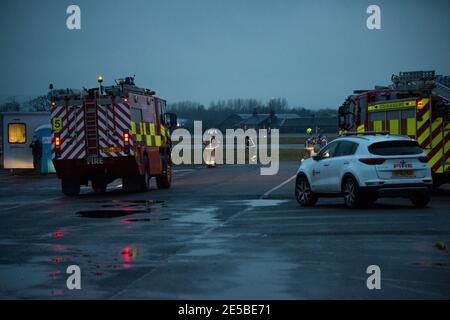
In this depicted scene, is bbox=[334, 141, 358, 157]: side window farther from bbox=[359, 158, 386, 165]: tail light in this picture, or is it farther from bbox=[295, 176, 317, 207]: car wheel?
bbox=[295, 176, 317, 207]: car wheel

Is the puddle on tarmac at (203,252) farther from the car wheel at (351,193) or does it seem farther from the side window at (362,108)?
the side window at (362,108)

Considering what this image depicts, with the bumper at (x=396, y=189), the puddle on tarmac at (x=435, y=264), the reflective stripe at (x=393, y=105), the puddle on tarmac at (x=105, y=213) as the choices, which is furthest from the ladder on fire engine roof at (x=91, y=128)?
the puddle on tarmac at (x=435, y=264)

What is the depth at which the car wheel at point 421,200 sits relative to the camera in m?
18.9

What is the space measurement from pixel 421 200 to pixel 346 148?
1881 mm

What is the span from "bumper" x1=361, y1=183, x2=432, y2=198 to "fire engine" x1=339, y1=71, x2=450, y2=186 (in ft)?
13.5

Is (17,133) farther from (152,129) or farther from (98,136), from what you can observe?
(98,136)


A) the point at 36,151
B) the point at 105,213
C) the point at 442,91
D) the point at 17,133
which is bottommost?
the point at 105,213

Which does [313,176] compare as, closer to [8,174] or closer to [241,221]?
[241,221]

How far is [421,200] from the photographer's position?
62.5ft

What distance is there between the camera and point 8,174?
43156 millimetres

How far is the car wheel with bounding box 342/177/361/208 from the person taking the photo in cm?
1858

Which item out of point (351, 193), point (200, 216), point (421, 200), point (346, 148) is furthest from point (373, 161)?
point (200, 216)
